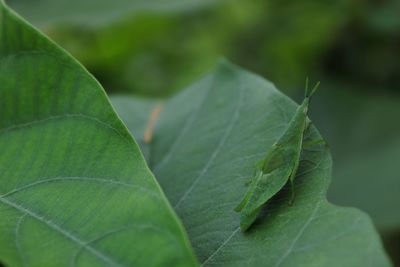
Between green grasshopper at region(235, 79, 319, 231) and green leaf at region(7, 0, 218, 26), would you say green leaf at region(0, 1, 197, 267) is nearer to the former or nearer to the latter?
green grasshopper at region(235, 79, 319, 231)

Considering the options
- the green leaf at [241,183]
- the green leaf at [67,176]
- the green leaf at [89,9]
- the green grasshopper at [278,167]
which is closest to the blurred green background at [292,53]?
the green leaf at [89,9]

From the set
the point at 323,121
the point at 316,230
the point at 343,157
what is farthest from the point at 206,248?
the point at 323,121

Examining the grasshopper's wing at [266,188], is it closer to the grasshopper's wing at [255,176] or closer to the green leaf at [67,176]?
the grasshopper's wing at [255,176]

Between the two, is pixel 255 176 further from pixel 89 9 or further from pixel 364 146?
pixel 364 146

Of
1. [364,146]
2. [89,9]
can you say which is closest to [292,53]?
[364,146]

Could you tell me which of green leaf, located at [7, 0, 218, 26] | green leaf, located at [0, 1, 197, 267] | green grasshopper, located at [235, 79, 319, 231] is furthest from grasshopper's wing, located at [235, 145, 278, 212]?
green leaf, located at [7, 0, 218, 26]

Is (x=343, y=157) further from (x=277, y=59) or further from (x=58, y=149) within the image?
(x=58, y=149)
